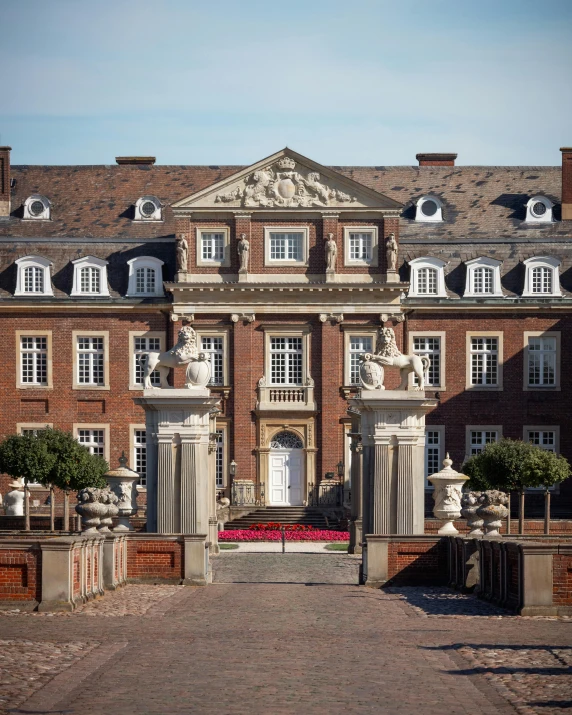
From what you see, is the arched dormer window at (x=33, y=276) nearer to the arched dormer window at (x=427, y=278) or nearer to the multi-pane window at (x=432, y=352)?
the arched dormer window at (x=427, y=278)

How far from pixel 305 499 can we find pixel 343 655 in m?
37.2

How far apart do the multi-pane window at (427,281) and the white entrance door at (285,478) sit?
7.08 metres

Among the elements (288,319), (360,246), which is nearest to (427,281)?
(360,246)

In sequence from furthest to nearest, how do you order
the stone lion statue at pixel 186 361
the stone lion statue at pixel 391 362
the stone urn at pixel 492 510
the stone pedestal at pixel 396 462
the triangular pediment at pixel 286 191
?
1. the triangular pediment at pixel 286 191
2. the stone lion statue at pixel 391 362
3. the stone lion statue at pixel 186 361
4. the stone pedestal at pixel 396 462
5. the stone urn at pixel 492 510

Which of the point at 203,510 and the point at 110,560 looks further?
the point at 203,510

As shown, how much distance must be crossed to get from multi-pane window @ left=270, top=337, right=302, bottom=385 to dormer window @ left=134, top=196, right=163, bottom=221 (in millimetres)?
6964

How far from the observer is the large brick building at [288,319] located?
50.9 m

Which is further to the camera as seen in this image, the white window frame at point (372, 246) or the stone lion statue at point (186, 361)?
the white window frame at point (372, 246)

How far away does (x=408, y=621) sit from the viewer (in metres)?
17.8

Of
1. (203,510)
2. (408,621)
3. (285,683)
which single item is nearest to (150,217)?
(203,510)

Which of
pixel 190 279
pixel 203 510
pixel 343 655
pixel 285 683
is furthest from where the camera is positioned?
pixel 190 279

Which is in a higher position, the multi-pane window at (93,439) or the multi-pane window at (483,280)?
the multi-pane window at (483,280)

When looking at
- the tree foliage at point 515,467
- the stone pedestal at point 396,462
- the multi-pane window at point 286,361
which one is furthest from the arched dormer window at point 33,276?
the stone pedestal at point 396,462

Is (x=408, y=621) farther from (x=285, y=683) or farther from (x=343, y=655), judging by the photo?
(x=285, y=683)
